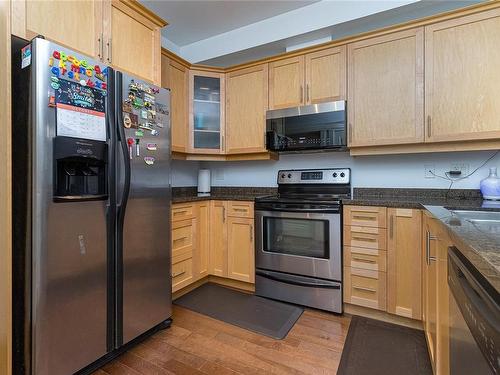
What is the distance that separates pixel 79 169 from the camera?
1415mm

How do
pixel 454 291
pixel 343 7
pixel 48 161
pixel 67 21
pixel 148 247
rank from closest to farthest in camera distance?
pixel 454 291 < pixel 48 161 < pixel 67 21 < pixel 148 247 < pixel 343 7

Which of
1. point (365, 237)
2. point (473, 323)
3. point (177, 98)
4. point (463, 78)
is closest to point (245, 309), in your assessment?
point (365, 237)

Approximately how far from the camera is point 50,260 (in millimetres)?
1246

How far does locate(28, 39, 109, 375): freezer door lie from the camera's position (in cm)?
121

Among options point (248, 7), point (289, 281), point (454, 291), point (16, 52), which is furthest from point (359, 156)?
point (16, 52)

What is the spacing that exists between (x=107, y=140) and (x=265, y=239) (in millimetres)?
1549

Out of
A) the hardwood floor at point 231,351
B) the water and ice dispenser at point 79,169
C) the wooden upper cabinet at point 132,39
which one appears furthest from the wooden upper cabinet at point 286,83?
the hardwood floor at point 231,351

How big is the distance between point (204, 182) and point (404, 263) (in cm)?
220

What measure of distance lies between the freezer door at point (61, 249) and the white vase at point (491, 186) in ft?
8.66

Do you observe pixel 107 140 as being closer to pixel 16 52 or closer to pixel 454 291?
pixel 16 52

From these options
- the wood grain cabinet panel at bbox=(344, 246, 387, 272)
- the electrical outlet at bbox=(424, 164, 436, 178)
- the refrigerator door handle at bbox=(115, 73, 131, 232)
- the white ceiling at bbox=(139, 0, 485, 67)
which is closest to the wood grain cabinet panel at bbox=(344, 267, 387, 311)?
the wood grain cabinet panel at bbox=(344, 246, 387, 272)

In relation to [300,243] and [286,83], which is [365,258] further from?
[286,83]

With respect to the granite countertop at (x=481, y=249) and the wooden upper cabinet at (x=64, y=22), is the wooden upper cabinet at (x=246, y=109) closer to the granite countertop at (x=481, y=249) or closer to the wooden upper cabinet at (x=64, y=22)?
the wooden upper cabinet at (x=64, y=22)

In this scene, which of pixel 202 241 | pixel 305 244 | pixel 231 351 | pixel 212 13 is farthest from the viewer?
pixel 202 241
